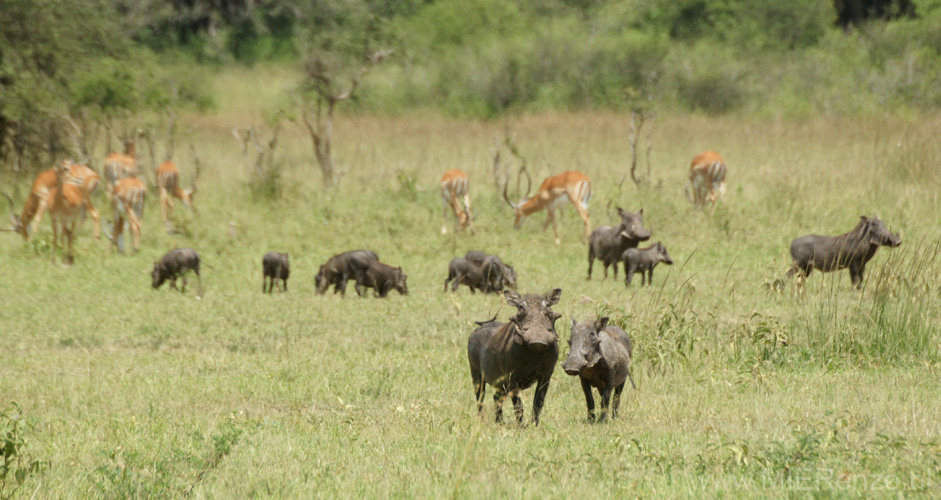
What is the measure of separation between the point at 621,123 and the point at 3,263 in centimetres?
1614

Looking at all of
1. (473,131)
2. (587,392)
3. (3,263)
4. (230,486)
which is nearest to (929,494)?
(587,392)

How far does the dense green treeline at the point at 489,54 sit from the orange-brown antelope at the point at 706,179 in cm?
208

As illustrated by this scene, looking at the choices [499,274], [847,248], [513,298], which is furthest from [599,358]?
[499,274]

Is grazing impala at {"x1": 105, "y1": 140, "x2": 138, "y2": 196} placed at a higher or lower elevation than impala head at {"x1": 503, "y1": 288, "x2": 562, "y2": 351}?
lower

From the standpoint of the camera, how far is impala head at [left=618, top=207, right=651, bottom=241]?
13.0 m

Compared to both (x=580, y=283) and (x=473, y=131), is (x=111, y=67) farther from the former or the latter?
(x=580, y=283)

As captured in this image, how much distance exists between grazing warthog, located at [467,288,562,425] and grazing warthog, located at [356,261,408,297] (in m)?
5.94

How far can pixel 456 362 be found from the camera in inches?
336

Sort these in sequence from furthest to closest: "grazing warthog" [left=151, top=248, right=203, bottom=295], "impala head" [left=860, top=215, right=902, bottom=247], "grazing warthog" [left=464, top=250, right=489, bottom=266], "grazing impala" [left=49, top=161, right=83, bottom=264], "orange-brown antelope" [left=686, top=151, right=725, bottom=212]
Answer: "orange-brown antelope" [left=686, top=151, right=725, bottom=212] → "grazing impala" [left=49, top=161, right=83, bottom=264] → "grazing warthog" [left=464, top=250, right=489, bottom=266] → "grazing warthog" [left=151, top=248, right=203, bottom=295] → "impala head" [left=860, top=215, right=902, bottom=247]

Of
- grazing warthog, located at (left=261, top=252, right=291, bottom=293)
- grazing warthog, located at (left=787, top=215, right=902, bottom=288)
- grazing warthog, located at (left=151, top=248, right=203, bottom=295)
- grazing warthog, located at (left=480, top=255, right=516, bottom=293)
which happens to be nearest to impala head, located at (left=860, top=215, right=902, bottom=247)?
grazing warthog, located at (left=787, top=215, right=902, bottom=288)

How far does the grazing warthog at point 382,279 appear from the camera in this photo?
1248 centimetres

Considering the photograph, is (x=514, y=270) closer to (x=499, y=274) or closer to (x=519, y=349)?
(x=499, y=274)

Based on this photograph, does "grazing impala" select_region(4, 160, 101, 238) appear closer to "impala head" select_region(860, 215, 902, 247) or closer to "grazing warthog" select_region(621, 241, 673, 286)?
"grazing warthog" select_region(621, 241, 673, 286)

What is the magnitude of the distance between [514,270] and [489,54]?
22.3 metres
